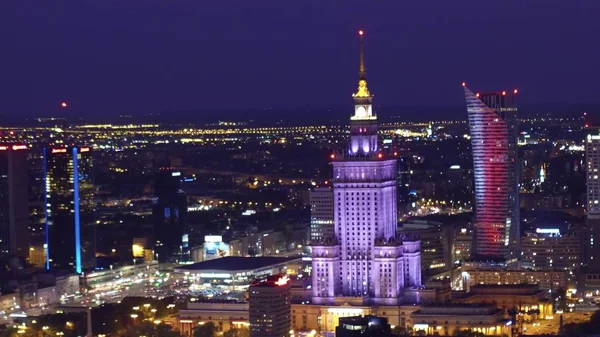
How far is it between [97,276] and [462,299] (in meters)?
23.2

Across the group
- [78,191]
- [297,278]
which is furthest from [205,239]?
[297,278]

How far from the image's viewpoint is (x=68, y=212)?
4350 inches

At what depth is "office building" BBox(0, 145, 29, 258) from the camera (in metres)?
108

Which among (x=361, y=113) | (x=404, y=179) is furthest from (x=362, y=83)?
(x=404, y=179)

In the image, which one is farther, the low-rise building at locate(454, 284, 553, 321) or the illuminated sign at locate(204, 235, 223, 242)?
the illuminated sign at locate(204, 235, 223, 242)

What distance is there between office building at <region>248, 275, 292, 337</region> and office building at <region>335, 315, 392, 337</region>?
12.1m

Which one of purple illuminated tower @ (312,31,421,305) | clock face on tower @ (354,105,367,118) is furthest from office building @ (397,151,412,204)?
purple illuminated tower @ (312,31,421,305)

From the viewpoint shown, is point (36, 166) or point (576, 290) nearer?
point (576, 290)

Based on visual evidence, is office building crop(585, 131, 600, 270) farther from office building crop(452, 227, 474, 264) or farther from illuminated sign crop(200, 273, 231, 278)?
illuminated sign crop(200, 273, 231, 278)

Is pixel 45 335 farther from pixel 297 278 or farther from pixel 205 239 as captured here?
pixel 205 239

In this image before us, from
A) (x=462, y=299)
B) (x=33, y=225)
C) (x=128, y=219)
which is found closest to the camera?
(x=462, y=299)

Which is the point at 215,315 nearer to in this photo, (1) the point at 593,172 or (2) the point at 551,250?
(2) the point at 551,250

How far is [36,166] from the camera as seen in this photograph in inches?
4451

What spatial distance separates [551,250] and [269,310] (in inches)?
1167
